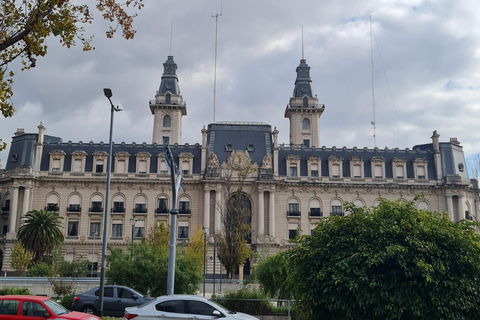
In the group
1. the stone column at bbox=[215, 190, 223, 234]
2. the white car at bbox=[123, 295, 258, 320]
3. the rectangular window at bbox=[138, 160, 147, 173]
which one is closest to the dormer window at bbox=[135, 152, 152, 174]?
the rectangular window at bbox=[138, 160, 147, 173]

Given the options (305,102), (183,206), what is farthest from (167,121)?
(305,102)

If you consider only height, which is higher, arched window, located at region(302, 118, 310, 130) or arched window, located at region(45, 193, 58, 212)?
arched window, located at region(302, 118, 310, 130)

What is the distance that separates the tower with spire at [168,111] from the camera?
83900 millimetres

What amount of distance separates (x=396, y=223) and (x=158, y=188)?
52122 millimetres

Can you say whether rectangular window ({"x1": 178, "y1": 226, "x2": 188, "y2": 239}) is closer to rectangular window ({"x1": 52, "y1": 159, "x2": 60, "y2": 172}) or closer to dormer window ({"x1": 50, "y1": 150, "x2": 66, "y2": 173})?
dormer window ({"x1": 50, "y1": 150, "x2": 66, "y2": 173})

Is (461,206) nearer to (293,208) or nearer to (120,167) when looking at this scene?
(293,208)

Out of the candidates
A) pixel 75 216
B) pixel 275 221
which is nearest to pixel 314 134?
pixel 275 221

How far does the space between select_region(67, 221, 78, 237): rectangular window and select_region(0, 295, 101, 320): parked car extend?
51.4 m

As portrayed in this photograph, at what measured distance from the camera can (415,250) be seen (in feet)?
57.1

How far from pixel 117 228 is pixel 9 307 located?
51041 mm

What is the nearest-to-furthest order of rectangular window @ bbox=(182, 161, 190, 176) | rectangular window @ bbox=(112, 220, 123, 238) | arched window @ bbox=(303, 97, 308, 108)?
rectangular window @ bbox=(112, 220, 123, 238), rectangular window @ bbox=(182, 161, 190, 176), arched window @ bbox=(303, 97, 308, 108)

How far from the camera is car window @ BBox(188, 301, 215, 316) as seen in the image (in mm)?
16594

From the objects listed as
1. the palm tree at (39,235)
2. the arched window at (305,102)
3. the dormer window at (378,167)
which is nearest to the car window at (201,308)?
the palm tree at (39,235)

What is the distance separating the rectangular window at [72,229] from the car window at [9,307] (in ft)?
169
